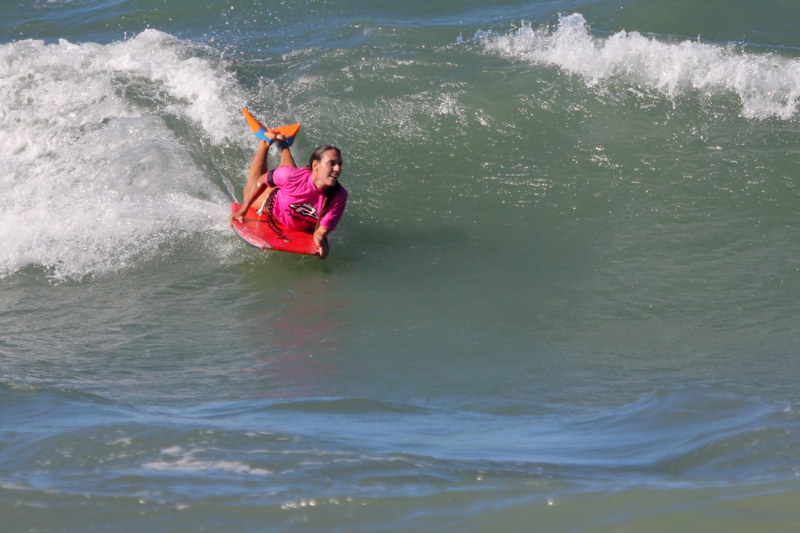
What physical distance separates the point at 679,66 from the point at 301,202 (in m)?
4.76

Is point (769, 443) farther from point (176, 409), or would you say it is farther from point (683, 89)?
point (683, 89)

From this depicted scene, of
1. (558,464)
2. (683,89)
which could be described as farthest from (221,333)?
(683,89)

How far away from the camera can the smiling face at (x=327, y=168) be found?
19.0ft

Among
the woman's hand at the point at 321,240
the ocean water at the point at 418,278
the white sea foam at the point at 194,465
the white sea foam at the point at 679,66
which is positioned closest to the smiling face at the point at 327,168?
the woman's hand at the point at 321,240

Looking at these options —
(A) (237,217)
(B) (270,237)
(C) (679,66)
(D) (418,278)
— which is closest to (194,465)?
(D) (418,278)

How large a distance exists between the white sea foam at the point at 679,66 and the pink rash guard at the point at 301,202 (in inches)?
154

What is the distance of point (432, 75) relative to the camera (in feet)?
29.3

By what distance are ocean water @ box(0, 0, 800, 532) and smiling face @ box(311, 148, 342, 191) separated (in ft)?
2.41

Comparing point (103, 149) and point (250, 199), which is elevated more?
point (103, 149)

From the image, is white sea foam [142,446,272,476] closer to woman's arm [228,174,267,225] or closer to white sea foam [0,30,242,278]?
white sea foam [0,30,242,278]

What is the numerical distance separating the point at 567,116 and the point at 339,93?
2669mm

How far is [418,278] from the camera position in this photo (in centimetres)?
591

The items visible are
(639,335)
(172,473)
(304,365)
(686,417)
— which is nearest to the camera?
(172,473)

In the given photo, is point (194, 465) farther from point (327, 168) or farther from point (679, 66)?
point (679, 66)
